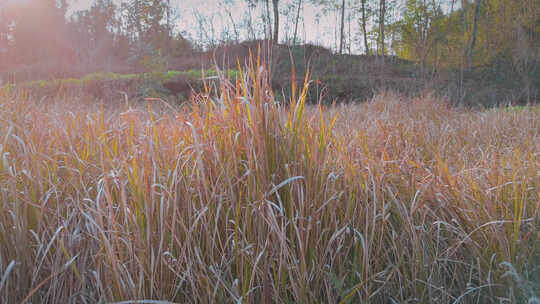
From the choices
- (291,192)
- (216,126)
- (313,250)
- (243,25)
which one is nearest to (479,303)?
(313,250)

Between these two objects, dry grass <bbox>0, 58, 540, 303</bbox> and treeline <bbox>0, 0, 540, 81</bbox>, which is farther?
treeline <bbox>0, 0, 540, 81</bbox>

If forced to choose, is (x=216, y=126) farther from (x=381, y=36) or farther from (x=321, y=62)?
(x=381, y=36)

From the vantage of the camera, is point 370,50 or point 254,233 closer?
point 254,233

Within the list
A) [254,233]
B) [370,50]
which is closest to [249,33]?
[254,233]

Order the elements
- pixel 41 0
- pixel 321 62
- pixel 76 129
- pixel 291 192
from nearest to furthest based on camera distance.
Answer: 1. pixel 291 192
2. pixel 76 129
3. pixel 321 62
4. pixel 41 0

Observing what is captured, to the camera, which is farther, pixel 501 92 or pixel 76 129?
pixel 501 92

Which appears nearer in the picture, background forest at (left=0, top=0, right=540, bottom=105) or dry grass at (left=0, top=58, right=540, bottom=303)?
dry grass at (left=0, top=58, right=540, bottom=303)

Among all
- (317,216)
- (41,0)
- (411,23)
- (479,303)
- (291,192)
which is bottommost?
(479,303)

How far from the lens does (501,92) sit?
10.3 metres

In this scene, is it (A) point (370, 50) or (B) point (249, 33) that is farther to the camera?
(A) point (370, 50)

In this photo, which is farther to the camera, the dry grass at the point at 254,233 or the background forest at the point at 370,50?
the background forest at the point at 370,50

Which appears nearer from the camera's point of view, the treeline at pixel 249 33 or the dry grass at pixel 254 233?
the dry grass at pixel 254 233

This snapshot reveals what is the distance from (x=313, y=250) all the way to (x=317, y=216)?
0.40 feet

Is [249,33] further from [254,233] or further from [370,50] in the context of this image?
[370,50]
